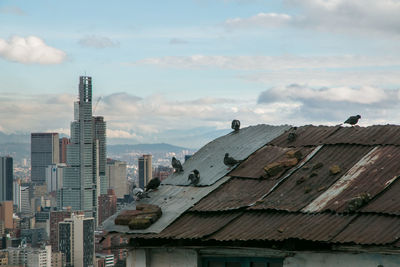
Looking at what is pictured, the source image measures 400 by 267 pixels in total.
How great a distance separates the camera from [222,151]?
1143 cm

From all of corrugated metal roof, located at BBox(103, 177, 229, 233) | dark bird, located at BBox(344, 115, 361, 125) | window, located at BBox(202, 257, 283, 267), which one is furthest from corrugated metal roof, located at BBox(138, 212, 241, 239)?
dark bird, located at BBox(344, 115, 361, 125)

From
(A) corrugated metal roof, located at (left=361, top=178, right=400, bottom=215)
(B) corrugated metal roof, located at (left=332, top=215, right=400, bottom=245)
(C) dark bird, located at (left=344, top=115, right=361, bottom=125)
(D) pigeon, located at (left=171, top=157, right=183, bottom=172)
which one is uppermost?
(C) dark bird, located at (left=344, top=115, right=361, bottom=125)

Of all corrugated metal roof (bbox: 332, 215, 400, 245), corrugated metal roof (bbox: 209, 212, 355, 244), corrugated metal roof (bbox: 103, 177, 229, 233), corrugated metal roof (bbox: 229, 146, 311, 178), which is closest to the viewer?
corrugated metal roof (bbox: 332, 215, 400, 245)

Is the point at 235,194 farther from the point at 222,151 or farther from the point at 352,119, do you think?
the point at 352,119

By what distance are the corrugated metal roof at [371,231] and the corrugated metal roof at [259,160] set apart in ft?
7.33

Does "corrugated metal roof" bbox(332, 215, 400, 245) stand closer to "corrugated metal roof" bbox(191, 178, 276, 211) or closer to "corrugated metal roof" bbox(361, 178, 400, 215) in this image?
Answer: "corrugated metal roof" bbox(361, 178, 400, 215)

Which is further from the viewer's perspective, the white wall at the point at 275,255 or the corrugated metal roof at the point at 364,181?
the corrugated metal roof at the point at 364,181

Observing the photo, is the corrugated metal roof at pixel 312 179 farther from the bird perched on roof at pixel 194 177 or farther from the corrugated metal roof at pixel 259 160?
the bird perched on roof at pixel 194 177

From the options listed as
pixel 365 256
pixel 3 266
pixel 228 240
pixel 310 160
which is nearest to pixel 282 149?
pixel 310 160

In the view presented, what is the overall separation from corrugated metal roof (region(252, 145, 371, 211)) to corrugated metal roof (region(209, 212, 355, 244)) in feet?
0.53

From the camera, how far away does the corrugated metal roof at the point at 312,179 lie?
29.3 feet

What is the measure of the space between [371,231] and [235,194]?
2.42 meters

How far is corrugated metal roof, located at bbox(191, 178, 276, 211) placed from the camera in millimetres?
9367

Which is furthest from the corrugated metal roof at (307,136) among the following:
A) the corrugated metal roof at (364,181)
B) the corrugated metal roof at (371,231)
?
the corrugated metal roof at (371,231)
